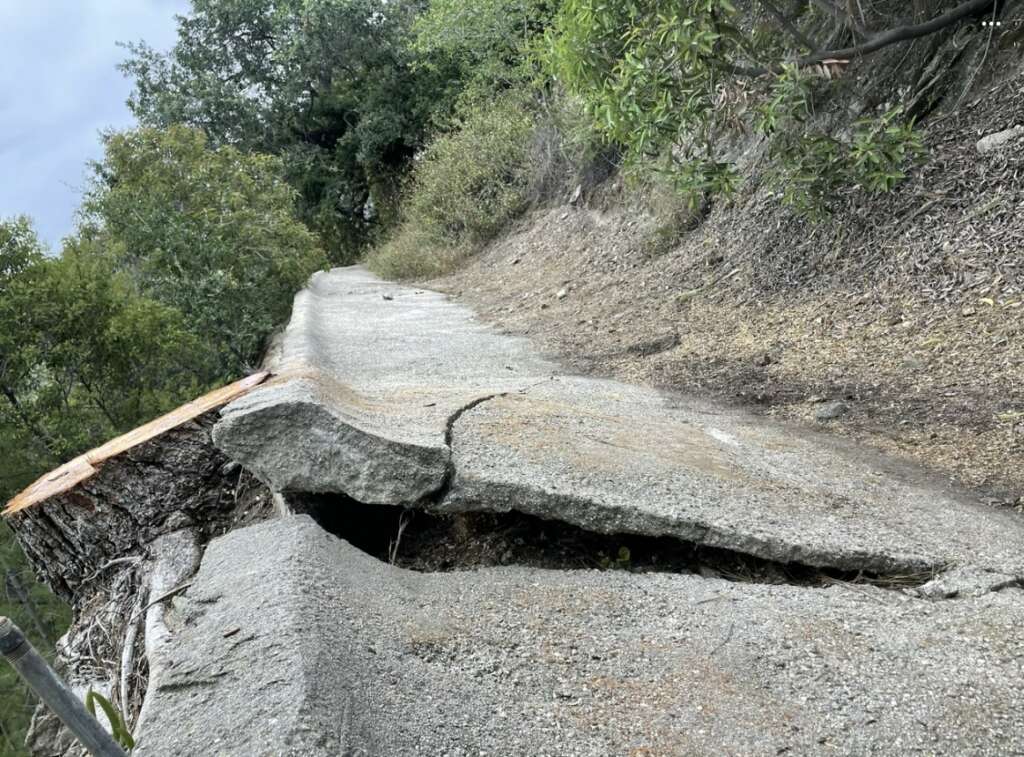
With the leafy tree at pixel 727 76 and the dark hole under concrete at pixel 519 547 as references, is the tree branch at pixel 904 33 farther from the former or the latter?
the dark hole under concrete at pixel 519 547

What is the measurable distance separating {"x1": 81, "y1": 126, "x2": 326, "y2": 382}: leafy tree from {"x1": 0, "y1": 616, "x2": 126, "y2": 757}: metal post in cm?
820

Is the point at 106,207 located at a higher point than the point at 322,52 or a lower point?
lower

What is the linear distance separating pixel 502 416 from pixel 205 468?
3.58 ft

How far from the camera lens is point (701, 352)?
536cm

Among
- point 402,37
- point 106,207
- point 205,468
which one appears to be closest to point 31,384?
point 106,207

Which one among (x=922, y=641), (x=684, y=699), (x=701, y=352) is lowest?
(x=701, y=352)

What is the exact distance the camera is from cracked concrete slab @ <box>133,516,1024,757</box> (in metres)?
1.43

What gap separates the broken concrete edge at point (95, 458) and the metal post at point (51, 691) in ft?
5.01

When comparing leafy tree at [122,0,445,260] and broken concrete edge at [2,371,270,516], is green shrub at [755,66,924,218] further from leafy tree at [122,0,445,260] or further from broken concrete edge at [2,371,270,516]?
leafy tree at [122,0,445,260]

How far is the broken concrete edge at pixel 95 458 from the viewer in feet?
8.86

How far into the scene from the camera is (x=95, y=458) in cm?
281

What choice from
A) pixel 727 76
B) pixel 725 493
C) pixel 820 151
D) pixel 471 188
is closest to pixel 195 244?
pixel 471 188

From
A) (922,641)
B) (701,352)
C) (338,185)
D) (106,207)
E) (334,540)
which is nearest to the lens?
(922,641)

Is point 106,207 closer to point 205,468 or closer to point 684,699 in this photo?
point 205,468
